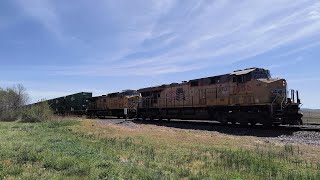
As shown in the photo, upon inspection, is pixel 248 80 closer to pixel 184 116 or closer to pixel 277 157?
pixel 184 116

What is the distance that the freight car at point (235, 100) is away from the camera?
64.7 ft

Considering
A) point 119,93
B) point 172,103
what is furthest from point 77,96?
point 172,103

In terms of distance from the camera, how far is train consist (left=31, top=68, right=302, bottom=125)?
65.3ft

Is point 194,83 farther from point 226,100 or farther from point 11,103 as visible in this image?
point 11,103

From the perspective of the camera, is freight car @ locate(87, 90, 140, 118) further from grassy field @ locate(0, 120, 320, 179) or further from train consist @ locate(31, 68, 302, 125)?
grassy field @ locate(0, 120, 320, 179)

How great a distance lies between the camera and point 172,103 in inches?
1196

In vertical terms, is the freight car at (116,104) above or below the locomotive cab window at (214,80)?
below

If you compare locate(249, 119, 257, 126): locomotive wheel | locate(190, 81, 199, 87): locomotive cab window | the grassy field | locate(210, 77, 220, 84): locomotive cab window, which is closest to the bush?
locate(190, 81, 199, 87): locomotive cab window

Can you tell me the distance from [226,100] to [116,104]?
839 inches

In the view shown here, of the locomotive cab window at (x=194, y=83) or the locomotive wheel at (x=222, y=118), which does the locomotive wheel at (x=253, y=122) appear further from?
the locomotive cab window at (x=194, y=83)

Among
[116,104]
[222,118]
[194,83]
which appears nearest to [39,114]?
[116,104]

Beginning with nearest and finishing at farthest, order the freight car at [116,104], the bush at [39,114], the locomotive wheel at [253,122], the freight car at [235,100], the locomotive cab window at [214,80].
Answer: the freight car at [235,100]
the locomotive wheel at [253,122]
the locomotive cab window at [214,80]
the bush at [39,114]
the freight car at [116,104]

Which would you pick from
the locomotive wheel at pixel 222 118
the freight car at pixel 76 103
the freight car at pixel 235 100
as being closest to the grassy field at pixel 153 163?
the freight car at pixel 235 100

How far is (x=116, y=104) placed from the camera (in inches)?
1668
